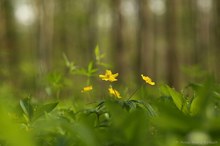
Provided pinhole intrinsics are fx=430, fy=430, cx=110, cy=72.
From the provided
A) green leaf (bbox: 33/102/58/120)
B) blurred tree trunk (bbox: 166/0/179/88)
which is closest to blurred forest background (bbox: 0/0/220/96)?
blurred tree trunk (bbox: 166/0/179/88)

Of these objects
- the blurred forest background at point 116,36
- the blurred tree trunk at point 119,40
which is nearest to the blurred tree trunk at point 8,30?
the blurred forest background at point 116,36

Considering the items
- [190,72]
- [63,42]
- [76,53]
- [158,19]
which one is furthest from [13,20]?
[190,72]

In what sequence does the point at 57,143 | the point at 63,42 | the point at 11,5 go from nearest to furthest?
the point at 57,143
the point at 11,5
the point at 63,42

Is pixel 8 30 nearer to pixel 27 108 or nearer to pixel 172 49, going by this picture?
pixel 172 49

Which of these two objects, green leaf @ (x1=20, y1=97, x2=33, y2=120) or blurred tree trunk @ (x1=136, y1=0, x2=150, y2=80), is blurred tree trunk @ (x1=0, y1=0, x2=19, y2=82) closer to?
blurred tree trunk @ (x1=136, y1=0, x2=150, y2=80)

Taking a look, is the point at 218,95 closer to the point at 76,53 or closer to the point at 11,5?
the point at 11,5

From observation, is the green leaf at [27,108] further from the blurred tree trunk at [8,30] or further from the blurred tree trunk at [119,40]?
the blurred tree trunk at [8,30]

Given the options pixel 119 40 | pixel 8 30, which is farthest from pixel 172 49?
pixel 8 30
